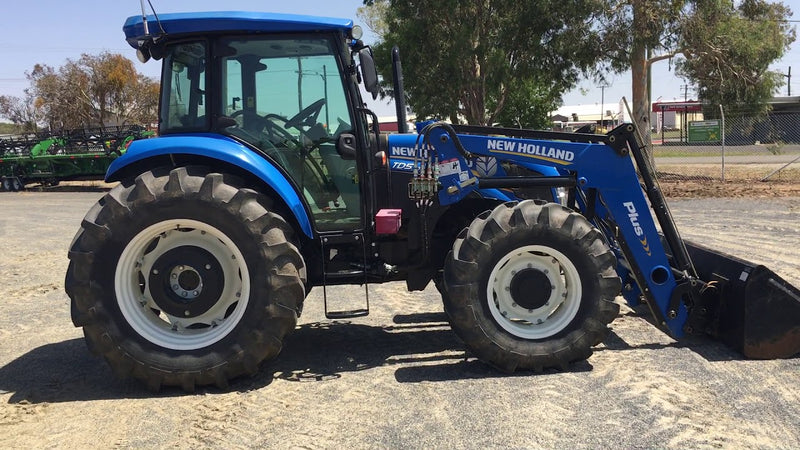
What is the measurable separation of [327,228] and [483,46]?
636 inches

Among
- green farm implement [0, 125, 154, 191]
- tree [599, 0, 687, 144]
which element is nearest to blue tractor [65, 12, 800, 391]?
tree [599, 0, 687, 144]

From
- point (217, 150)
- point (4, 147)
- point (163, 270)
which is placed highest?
point (4, 147)

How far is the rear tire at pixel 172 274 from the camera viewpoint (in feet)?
13.2

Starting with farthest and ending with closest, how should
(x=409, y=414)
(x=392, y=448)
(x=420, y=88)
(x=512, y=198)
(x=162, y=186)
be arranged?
(x=420, y=88), (x=512, y=198), (x=162, y=186), (x=409, y=414), (x=392, y=448)

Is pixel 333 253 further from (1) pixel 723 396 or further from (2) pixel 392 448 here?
(1) pixel 723 396

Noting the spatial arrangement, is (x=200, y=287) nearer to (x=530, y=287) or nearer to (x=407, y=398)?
(x=407, y=398)

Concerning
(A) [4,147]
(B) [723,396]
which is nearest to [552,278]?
(B) [723,396]

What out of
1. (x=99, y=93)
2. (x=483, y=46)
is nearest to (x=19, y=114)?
(x=99, y=93)

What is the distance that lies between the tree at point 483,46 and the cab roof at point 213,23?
598 inches

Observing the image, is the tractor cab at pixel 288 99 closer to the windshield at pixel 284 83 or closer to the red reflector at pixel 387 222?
the windshield at pixel 284 83

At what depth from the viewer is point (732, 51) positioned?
1859cm

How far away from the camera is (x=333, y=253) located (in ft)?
15.6

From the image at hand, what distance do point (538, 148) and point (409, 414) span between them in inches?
86.3

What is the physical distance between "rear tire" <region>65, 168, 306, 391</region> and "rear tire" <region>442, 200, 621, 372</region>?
113 centimetres
